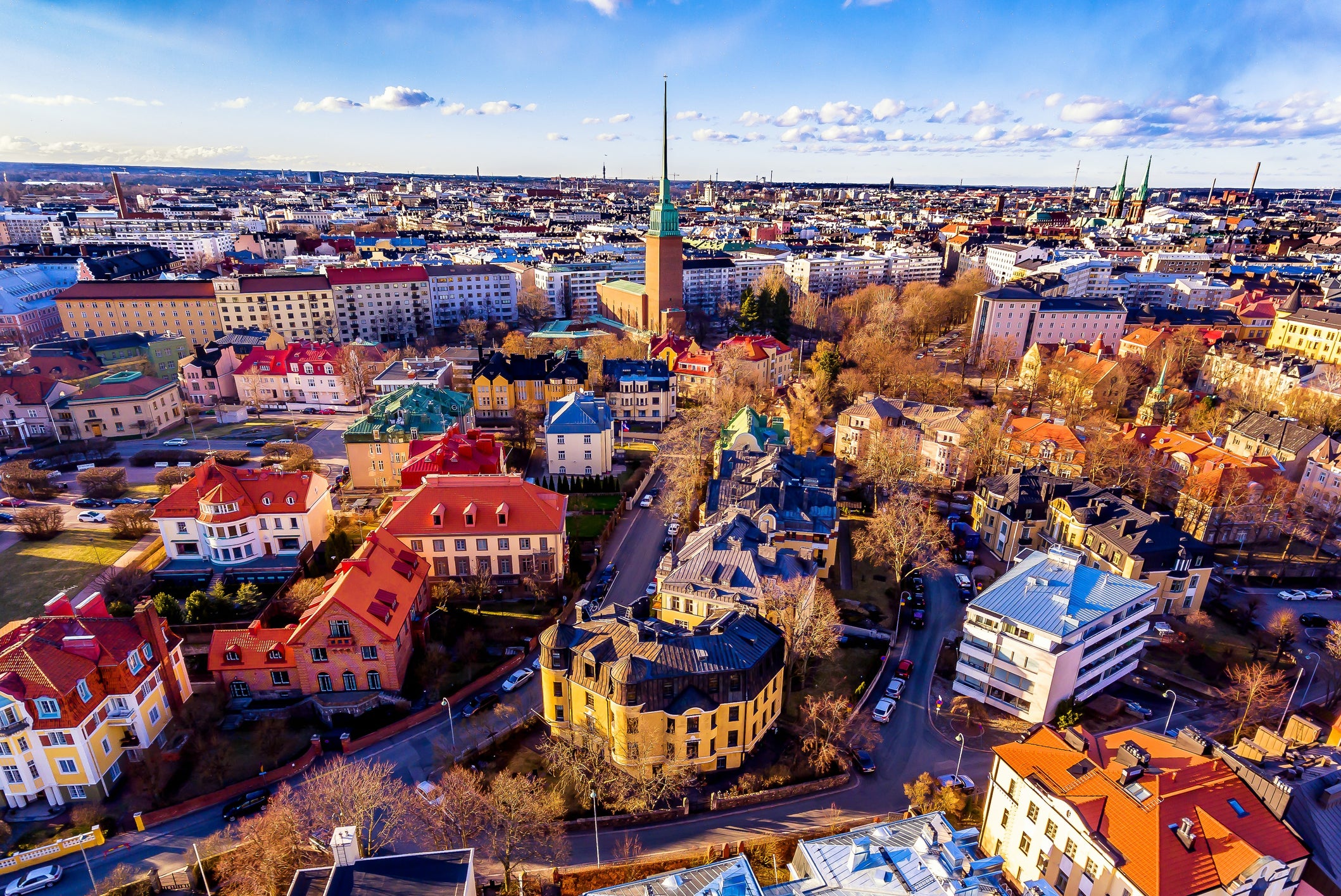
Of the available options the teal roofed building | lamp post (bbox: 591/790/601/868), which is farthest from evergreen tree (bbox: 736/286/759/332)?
lamp post (bbox: 591/790/601/868)

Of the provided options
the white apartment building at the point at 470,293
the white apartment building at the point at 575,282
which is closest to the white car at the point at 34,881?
the white apartment building at the point at 470,293

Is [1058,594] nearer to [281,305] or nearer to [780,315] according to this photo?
[780,315]

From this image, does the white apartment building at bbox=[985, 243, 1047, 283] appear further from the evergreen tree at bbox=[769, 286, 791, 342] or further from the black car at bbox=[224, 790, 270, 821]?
the black car at bbox=[224, 790, 270, 821]

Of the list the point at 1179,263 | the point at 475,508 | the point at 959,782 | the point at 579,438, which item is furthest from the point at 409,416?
the point at 1179,263

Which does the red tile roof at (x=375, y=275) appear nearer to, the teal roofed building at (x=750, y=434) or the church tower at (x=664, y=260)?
the church tower at (x=664, y=260)

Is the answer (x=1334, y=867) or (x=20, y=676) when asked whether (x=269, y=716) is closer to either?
(x=20, y=676)

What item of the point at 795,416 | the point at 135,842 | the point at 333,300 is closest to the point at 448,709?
the point at 135,842
